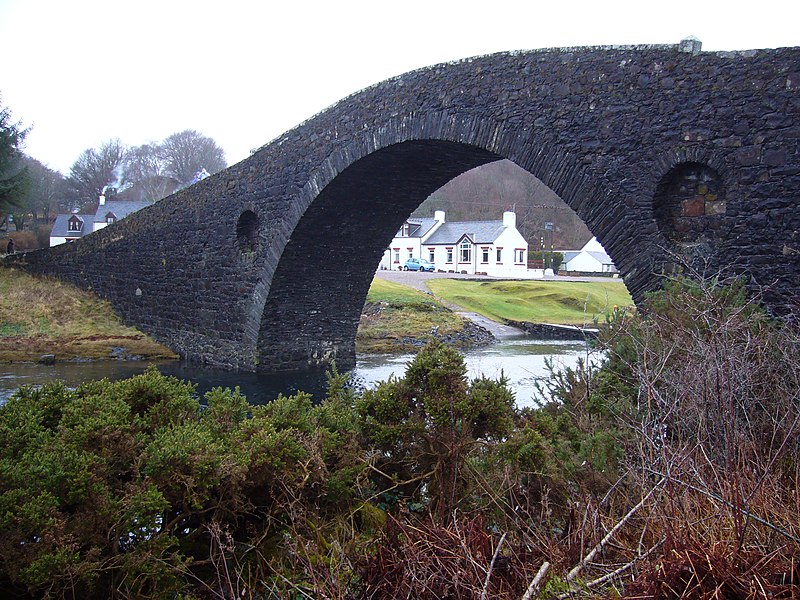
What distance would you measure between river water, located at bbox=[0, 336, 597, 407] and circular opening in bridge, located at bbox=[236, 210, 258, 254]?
9.50 ft

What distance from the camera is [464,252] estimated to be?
5053cm

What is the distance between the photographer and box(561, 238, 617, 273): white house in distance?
54781mm

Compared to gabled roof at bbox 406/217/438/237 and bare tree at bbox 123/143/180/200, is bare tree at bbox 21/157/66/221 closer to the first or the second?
bare tree at bbox 123/143/180/200

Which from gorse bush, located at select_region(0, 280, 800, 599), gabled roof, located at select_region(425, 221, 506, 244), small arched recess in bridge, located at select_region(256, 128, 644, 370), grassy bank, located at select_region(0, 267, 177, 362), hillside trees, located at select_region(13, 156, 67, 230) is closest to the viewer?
gorse bush, located at select_region(0, 280, 800, 599)

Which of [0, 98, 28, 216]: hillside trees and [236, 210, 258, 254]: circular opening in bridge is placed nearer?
[236, 210, 258, 254]: circular opening in bridge

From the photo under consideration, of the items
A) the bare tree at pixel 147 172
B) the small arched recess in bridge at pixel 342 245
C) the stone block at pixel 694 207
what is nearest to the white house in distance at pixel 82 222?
the bare tree at pixel 147 172

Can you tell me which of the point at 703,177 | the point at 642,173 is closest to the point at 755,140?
the point at 703,177

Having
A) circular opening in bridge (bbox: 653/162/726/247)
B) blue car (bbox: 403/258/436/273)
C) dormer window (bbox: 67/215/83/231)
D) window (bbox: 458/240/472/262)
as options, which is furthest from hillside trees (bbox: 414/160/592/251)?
circular opening in bridge (bbox: 653/162/726/247)

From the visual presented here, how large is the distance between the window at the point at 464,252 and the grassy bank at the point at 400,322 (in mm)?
23123

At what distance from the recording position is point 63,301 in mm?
22062

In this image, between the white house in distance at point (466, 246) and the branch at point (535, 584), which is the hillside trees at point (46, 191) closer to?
the white house in distance at point (466, 246)

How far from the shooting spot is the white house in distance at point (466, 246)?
159ft

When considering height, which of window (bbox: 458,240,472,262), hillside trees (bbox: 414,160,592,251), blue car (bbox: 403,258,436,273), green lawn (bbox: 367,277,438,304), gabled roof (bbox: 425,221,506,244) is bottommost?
green lawn (bbox: 367,277,438,304)

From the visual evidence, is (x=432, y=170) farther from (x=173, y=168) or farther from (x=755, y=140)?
(x=173, y=168)
